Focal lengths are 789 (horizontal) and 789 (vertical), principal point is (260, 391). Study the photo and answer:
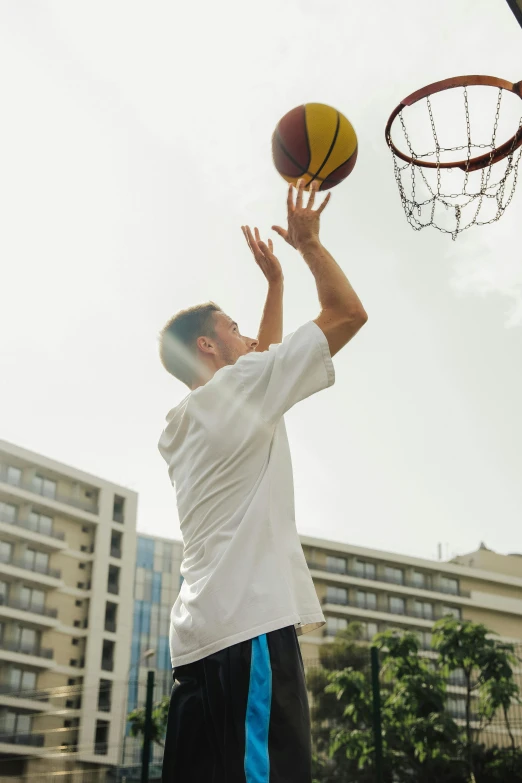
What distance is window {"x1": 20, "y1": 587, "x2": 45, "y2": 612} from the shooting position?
37.2m

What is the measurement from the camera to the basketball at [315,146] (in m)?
3.34

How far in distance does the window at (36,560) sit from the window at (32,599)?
101 centimetres

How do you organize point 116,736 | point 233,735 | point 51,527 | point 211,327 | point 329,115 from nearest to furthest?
point 233,735 < point 211,327 < point 329,115 < point 116,736 < point 51,527

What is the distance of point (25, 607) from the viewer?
3703 cm

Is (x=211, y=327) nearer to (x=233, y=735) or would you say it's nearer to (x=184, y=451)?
(x=184, y=451)

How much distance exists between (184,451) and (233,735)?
0.74 meters

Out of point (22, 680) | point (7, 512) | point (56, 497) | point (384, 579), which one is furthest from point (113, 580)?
point (384, 579)

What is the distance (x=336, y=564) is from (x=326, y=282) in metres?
49.0

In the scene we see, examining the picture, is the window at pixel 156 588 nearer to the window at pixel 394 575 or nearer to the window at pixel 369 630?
the window at pixel 369 630

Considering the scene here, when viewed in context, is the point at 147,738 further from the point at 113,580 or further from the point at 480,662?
the point at 113,580

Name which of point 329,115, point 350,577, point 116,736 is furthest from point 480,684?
point 350,577

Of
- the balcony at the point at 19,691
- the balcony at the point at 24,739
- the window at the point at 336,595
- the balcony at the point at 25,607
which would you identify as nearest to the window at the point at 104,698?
the balcony at the point at 19,691

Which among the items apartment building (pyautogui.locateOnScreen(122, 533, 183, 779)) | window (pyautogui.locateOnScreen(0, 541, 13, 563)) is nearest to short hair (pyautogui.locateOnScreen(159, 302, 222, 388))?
window (pyautogui.locateOnScreen(0, 541, 13, 563))

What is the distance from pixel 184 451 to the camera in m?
2.09
